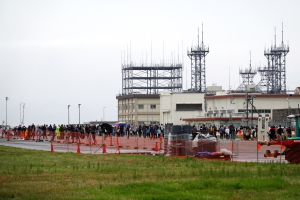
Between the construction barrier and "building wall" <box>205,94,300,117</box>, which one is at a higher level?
"building wall" <box>205,94,300,117</box>

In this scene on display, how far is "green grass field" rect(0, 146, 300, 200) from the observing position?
15.8 m

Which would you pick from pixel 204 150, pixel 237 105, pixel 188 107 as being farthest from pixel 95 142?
pixel 188 107

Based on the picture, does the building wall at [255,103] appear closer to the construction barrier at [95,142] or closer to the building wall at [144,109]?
the building wall at [144,109]

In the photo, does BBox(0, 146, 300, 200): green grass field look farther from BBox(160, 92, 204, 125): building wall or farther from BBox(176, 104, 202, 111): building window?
BBox(176, 104, 202, 111): building window

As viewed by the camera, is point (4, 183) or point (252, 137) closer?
point (4, 183)

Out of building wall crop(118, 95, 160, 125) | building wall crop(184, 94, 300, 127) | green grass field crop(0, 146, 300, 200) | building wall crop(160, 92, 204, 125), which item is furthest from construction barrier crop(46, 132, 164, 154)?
building wall crop(118, 95, 160, 125)

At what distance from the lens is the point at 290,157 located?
27.6m

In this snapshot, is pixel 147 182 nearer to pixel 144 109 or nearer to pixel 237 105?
pixel 237 105

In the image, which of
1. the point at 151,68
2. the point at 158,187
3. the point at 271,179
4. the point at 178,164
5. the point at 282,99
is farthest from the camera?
the point at 151,68

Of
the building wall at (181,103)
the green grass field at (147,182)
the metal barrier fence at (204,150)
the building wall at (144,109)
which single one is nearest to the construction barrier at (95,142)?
the metal barrier fence at (204,150)

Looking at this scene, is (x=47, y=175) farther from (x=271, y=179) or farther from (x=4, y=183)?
(x=271, y=179)

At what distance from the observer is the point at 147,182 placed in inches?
719

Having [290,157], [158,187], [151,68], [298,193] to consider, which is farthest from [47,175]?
[151,68]

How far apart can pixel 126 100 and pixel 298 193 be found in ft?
405
